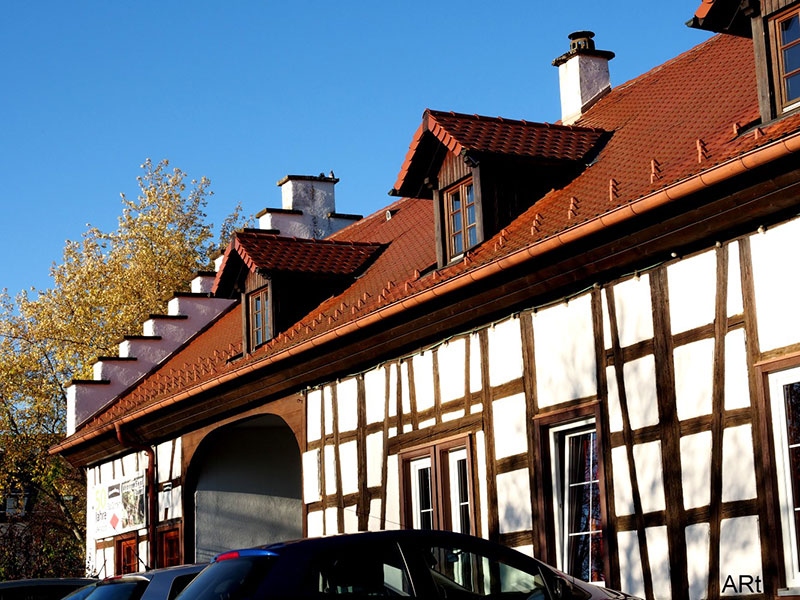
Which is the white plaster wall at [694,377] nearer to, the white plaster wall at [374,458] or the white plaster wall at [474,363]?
the white plaster wall at [474,363]

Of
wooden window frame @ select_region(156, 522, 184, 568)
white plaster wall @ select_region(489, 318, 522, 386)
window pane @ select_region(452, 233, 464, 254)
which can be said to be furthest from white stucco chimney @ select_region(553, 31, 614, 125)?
wooden window frame @ select_region(156, 522, 184, 568)

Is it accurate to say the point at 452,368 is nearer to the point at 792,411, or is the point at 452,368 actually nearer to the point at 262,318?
the point at 792,411

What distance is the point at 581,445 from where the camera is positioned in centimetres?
1207

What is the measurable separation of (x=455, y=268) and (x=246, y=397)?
518 centimetres

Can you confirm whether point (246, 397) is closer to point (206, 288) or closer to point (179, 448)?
point (179, 448)

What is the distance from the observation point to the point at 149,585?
1059 centimetres

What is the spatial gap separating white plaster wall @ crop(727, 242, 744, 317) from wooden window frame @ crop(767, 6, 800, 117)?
4.52 feet

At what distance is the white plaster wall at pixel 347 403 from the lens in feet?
51.6

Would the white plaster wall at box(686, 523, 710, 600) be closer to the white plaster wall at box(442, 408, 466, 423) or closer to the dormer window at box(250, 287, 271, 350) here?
the white plaster wall at box(442, 408, 466, 423)

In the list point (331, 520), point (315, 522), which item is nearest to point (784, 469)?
point (331, 520)

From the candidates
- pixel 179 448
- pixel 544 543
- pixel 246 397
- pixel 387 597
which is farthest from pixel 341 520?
pixel 387 597

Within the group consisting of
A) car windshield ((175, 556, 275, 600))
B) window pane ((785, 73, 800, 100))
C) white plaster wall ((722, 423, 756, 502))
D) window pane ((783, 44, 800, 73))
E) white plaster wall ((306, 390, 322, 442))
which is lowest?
car windshield ((175, 556, 275, 600))

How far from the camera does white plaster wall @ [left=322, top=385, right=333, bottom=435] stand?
16266mm

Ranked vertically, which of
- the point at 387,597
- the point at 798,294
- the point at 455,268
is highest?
the point at 455,268
